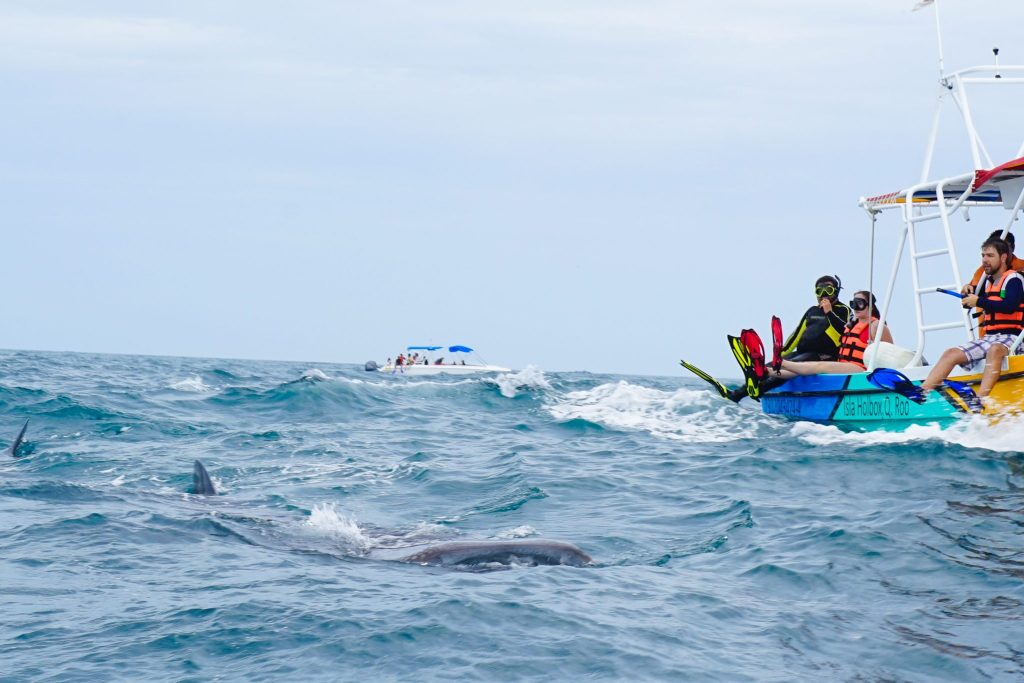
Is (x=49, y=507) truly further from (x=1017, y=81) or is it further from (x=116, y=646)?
(x=1017, y=81)

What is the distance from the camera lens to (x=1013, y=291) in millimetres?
12133

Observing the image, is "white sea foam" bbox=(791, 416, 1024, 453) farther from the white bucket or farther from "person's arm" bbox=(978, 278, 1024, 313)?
"person's arm" bbox=(978, 278, 1024, 313)

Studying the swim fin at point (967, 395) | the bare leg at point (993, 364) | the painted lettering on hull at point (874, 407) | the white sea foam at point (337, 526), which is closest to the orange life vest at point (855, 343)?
the painted lettering on hull at point (874, 407)

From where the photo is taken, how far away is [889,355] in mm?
15172

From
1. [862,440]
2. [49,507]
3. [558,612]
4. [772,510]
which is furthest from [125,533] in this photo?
[862,440]

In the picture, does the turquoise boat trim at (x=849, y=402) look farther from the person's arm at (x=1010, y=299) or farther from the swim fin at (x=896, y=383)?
the person's arm at (x=1010, y=299)

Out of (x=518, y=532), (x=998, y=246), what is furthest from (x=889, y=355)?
(x=518, y=532)

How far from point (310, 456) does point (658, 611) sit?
8.98m

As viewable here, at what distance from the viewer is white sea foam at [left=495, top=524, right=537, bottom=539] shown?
30.5ft

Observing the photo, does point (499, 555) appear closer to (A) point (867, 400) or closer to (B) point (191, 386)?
(A) point (867, 400)

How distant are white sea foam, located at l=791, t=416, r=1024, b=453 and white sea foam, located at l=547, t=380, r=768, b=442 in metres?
2.25

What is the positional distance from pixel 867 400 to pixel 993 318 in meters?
2.69

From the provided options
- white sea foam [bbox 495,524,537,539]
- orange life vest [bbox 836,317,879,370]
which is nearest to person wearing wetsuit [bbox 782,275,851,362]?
orange life vest [bbox 836,317,879,370]

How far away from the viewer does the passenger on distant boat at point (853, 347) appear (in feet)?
52.3
